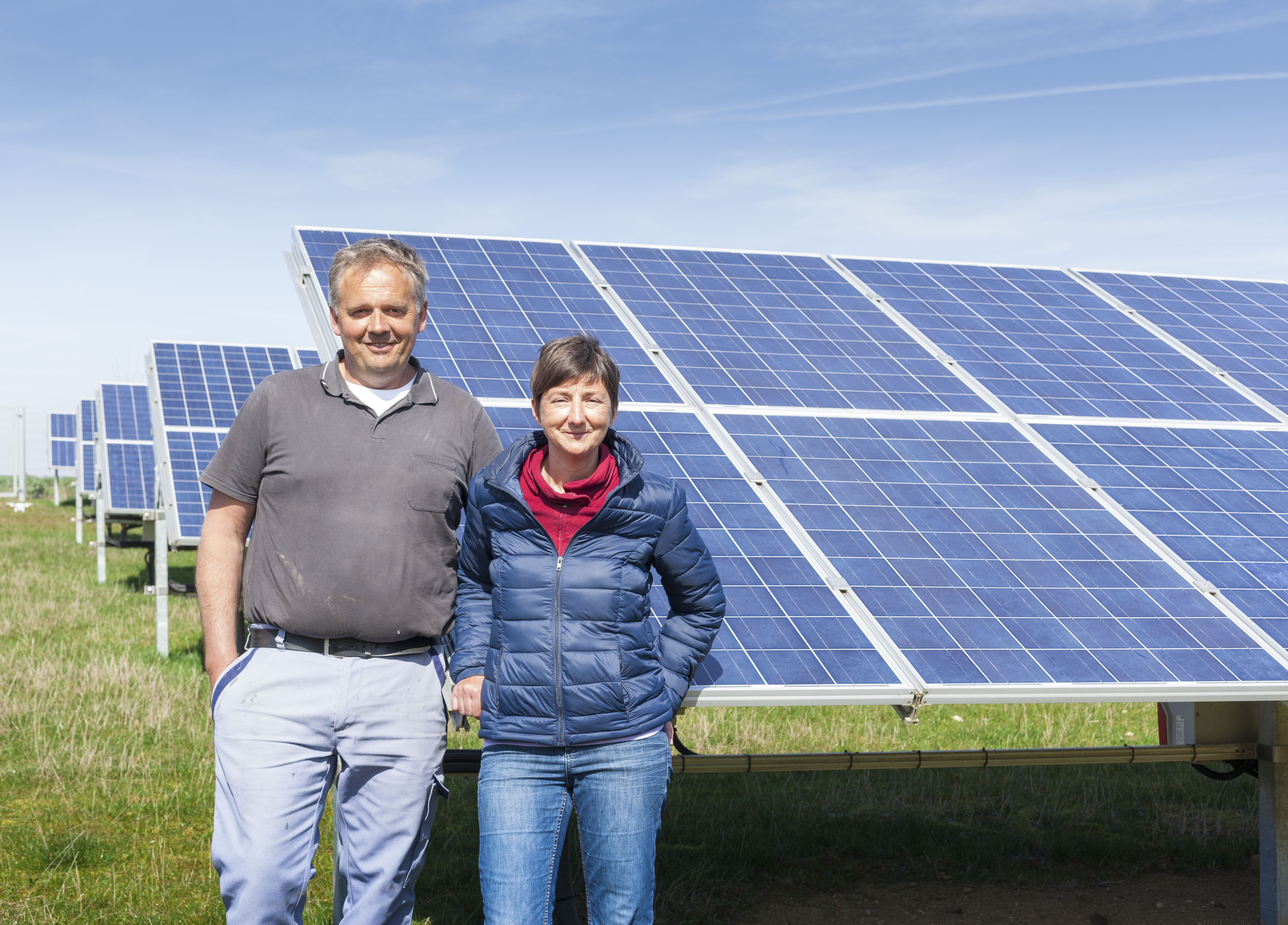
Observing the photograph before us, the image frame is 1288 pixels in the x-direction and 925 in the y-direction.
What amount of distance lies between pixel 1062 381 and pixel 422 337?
13.4 feet

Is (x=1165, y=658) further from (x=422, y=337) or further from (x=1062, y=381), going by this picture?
(x=422, y=337)

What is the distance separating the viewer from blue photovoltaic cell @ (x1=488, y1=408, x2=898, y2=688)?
4.67m

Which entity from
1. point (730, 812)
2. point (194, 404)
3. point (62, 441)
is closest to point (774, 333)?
point (730, 812)

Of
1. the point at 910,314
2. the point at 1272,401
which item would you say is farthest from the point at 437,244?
the point at 1272,401

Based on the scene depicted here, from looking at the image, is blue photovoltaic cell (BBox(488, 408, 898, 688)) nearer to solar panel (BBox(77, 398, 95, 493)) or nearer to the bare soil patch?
the bare soil patch

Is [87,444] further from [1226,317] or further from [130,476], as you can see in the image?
[1226,317]

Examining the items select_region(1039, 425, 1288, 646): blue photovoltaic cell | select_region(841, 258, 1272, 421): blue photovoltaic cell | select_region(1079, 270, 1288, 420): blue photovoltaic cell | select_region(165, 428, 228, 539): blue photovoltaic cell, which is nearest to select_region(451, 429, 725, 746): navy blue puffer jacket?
select_region(1039, 425, 1288, 646): blue photovoltaic cell

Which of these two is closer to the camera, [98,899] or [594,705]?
[594,705]

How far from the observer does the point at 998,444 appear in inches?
257

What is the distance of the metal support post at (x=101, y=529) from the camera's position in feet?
57.6

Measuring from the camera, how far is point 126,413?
22094 millimetres

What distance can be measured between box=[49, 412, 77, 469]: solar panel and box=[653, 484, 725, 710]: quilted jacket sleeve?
4305 centimetres

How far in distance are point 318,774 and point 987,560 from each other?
3.18 meters

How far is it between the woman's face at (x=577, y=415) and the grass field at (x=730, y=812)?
12.6 ft
